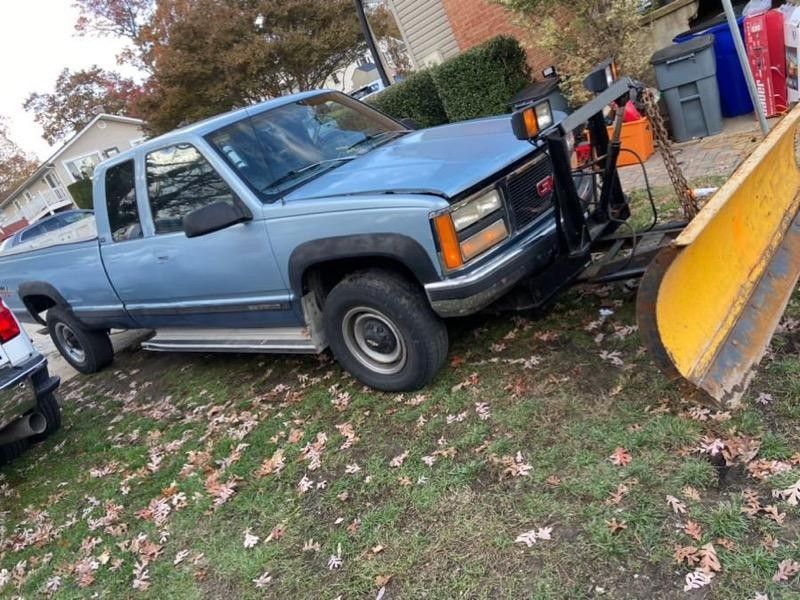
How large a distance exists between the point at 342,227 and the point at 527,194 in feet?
3.88

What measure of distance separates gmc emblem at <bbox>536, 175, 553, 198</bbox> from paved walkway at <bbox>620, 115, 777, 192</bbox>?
9.36 ft

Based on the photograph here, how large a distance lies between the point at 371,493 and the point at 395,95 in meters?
10.1

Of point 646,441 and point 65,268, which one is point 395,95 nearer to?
point 65,268

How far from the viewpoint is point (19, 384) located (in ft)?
15.4

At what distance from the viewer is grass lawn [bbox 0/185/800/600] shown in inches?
102

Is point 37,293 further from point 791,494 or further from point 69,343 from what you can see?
point 791,494

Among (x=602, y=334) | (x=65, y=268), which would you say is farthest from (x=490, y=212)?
(x=65, y=268)

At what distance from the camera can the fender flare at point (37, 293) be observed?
652 cm

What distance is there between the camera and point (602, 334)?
13.5ft

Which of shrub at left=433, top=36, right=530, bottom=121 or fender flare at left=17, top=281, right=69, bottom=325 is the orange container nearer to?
shrub at left=433, top=36, right=530, bottom=121

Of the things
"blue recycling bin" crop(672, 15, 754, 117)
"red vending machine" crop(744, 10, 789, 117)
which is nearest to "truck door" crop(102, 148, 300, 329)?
"red vending machine" crop(744, 10, 789, 117)

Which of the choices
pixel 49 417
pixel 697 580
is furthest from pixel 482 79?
pixel 697 580

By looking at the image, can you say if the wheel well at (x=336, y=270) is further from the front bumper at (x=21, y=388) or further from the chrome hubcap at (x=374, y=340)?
the front bumper at (x=21, y=388)

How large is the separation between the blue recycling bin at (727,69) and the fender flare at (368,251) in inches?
247
